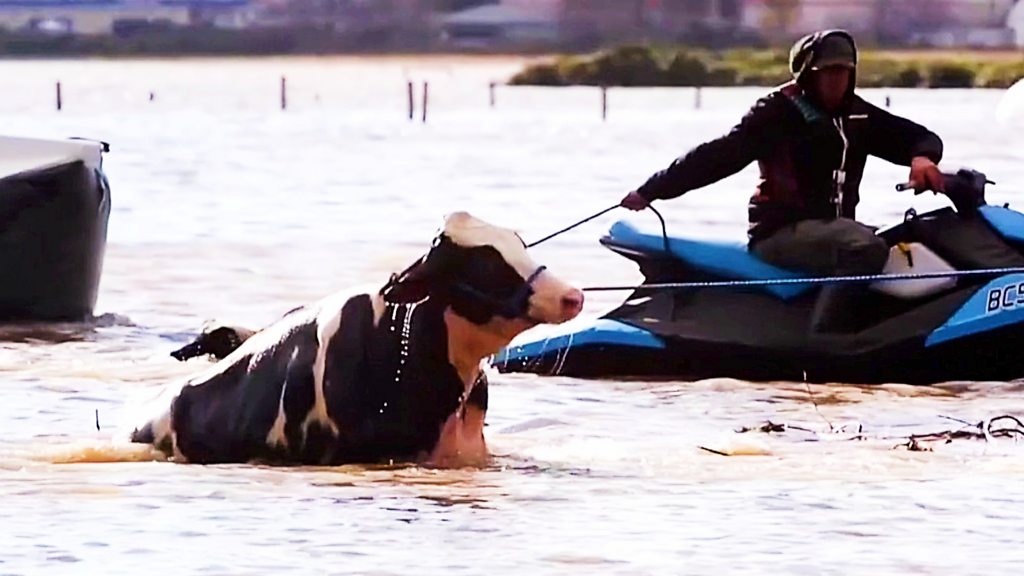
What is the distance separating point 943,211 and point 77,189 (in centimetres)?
645

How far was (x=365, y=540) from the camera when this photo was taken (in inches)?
352

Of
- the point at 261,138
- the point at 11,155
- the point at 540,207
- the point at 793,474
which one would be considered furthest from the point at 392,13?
the point at 793,474

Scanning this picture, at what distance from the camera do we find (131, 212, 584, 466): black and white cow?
9719 mm

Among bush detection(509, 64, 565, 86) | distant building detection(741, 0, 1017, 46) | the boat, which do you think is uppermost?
the boat

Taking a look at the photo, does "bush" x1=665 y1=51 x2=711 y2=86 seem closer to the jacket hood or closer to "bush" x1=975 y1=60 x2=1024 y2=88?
"bush" x1=975 y1=60 x2=1024 y2=88

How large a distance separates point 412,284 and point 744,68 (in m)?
92.1

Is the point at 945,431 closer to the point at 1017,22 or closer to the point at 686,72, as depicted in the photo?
the point at 686,72

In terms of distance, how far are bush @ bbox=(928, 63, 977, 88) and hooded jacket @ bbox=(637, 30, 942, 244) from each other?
84190 mm

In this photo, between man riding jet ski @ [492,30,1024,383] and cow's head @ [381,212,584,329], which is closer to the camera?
cow's head @ [381,212,584,329]

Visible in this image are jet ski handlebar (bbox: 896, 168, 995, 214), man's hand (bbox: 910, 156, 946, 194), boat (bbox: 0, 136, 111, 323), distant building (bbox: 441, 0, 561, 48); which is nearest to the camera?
man's hand (bbox: 910, 156, 946, 194)

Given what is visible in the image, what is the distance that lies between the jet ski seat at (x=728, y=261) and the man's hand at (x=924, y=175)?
84 cm

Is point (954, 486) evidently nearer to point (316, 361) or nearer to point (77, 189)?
point (316, 361)

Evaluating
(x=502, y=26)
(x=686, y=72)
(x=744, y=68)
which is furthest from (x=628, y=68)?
(x=502, y=26)

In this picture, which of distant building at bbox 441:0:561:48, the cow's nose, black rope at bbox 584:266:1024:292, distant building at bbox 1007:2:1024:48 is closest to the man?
black rope at bbox 584:266:1024:292
